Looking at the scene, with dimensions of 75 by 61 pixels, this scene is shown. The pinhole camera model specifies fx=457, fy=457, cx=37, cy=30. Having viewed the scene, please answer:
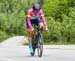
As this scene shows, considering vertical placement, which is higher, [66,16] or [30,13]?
[30,13]

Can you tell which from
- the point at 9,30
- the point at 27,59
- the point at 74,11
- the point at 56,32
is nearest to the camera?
the point at 27,59

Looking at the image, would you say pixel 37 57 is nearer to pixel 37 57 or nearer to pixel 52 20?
pixel 37 57

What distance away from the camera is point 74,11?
25.9 m

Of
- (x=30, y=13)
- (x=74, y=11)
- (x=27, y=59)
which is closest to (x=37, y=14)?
(x=30, y=13)

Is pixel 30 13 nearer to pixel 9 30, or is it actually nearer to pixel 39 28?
pixel 39 28

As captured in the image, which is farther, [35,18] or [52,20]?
[52,20]

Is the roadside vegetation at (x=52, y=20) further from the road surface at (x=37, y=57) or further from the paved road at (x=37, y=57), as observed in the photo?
the paved road at (x=37, y=57)

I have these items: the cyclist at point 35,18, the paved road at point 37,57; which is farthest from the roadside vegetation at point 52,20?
the cyclist at point 35,18

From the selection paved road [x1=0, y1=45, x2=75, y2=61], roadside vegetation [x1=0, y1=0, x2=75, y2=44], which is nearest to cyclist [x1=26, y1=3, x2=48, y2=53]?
paved road [x1=0, y1=45, x2=75, y2=61]

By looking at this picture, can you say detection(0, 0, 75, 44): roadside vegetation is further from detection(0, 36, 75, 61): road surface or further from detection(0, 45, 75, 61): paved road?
detection(0, 45, 75, 61): paved road

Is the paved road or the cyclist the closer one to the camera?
the paved road

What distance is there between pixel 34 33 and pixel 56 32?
34.3 feet

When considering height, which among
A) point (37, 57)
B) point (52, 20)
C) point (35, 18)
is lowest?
point (52, 20)

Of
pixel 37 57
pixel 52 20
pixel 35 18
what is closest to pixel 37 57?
pixel 37 57
